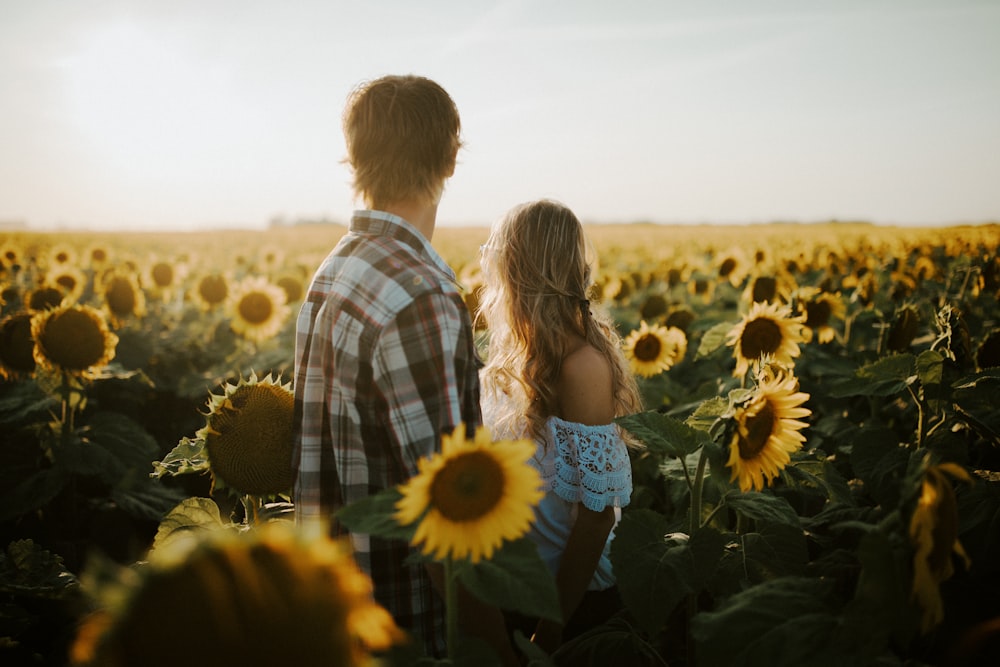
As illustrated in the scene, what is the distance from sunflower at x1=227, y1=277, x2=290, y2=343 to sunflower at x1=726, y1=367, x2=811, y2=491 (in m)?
5.63

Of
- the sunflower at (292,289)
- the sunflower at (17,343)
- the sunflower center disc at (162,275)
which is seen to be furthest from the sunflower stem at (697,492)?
the sunflower center disc at (162,275)

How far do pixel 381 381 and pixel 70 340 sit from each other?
2.92 m

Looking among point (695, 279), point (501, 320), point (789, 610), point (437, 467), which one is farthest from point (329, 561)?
point (695, 279)

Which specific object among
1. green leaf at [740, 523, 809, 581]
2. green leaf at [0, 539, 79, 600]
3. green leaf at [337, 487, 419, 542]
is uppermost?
green leaf at [337, 487, 419, 542]

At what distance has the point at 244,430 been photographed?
1918mm

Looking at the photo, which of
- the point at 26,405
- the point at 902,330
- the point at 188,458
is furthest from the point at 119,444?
the point at 902,330

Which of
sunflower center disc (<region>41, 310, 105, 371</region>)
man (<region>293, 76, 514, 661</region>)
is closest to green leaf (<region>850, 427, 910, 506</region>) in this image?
man (<region>293, 76, 514, 661</region>)

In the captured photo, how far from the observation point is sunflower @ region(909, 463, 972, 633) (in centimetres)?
109

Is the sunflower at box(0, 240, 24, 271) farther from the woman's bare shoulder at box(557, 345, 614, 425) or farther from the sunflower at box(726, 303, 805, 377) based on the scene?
the sunflower at box(726, 303, 805, 377)

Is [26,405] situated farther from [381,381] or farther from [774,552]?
[774,552]

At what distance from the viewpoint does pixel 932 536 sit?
1.12 metres

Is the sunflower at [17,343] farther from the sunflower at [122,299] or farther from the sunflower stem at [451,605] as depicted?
the sunflower stem at [451,605]

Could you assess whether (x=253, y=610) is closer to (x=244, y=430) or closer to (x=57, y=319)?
(x=244, y=430)

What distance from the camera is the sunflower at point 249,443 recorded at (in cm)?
189
